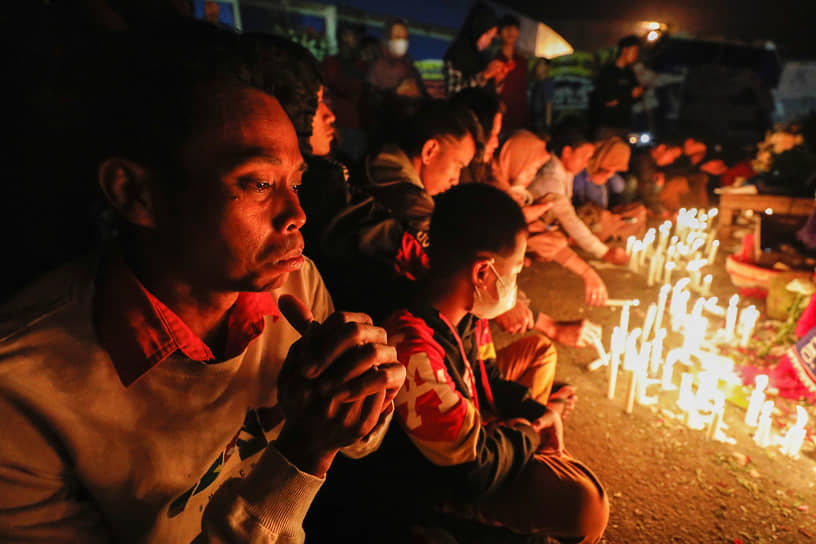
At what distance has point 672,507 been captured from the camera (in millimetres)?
2422

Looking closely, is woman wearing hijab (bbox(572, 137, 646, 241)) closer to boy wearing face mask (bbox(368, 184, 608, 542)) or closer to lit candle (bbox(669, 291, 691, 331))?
lit candle (bbox(669, 291, 691, 331))

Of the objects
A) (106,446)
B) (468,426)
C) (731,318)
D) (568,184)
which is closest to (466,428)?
(468,426)

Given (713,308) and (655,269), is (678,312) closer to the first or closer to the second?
(713,308)

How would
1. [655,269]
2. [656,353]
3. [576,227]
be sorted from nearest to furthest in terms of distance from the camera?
[656,353] < [655,269] < [576,227]

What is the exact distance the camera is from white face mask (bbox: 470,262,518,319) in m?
2.25

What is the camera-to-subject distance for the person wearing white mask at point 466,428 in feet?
5.94

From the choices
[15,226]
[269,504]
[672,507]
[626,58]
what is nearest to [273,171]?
[269,504]

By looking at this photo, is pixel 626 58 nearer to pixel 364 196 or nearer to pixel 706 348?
pixel 706 348

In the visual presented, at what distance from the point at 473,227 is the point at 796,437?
7.89ft

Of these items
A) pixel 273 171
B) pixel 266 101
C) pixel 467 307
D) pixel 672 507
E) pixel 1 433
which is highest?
pixel 266 101

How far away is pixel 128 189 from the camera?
1158 mm

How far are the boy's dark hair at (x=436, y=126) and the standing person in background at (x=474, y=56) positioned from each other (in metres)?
3.93

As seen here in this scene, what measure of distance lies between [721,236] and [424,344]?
24.0ft

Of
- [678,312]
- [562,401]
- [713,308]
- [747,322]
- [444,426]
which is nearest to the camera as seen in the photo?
[444,426]
